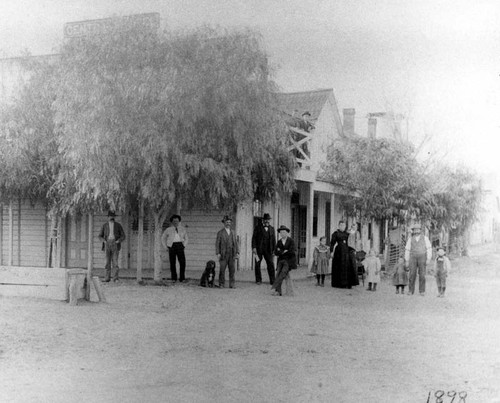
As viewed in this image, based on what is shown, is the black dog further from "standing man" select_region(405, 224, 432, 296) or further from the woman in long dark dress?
"standing man" select_region(405, 224, 432, 296)

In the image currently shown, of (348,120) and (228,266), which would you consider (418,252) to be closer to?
(228,266)

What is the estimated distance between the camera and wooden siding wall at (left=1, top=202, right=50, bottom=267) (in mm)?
18844

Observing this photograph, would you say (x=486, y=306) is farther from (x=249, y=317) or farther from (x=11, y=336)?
(x=11, y=336)

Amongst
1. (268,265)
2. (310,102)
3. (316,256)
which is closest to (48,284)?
(268,265)

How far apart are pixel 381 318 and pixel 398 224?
36.1ft

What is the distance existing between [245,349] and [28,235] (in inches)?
524

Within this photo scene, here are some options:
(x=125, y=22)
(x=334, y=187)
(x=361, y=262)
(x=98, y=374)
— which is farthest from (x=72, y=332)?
(x=334, y=187)

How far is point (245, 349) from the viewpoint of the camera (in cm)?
733

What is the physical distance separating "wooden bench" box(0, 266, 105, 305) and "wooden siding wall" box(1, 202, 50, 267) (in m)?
7.83

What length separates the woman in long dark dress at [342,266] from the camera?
14.2 m

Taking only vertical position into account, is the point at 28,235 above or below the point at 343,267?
above

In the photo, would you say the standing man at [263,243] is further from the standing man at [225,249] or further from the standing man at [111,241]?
the standing man at [111,241]

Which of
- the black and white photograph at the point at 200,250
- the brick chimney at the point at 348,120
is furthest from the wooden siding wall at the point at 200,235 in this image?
the brick chimney at the point at 348,120

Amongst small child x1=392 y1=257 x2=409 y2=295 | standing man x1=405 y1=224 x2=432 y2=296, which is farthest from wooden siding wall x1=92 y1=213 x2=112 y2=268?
standing man x1=405 y1=224 x2=432 y2=296
